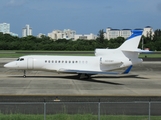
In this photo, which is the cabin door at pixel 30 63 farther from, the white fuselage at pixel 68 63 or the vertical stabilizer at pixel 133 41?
the vertical stabilizer at pixel 133 41

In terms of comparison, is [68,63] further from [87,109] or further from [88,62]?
[87,109]

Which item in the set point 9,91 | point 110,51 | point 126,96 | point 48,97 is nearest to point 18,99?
point 48,97

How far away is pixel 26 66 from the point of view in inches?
1344

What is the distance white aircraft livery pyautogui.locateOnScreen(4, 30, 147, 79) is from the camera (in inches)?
1344

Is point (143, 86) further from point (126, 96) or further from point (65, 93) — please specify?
point (65, 93)

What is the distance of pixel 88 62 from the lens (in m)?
34.8

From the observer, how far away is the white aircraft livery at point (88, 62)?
112ft

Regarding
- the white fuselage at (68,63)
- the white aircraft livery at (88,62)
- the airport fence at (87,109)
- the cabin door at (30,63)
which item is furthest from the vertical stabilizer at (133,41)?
the airport fence at (87,109)

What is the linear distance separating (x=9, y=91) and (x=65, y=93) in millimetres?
4628

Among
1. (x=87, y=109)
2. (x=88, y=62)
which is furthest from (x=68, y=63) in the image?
(x=87, y=109)

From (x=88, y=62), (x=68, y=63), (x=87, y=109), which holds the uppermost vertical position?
(x=88, y=62)

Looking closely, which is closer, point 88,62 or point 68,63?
point 68,63

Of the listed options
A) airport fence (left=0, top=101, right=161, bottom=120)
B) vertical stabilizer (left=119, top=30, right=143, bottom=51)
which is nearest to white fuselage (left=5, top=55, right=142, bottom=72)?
vertical stabilizer (left=119, top=30, right=143, bottom=51)

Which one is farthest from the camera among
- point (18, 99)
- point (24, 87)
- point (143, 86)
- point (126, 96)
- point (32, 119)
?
point (143, 86)
